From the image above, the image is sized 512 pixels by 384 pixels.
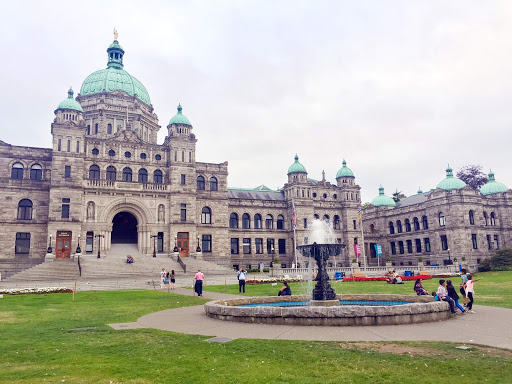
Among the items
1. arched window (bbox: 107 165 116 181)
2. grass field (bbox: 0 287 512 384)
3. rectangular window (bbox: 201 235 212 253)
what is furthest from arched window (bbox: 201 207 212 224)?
grass field (bbox: 0 287 512 384)

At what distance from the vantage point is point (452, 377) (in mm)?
7906

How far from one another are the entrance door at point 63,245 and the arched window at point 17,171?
33.6ft

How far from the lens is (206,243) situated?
193 feet

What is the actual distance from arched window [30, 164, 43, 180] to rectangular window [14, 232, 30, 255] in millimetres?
7520

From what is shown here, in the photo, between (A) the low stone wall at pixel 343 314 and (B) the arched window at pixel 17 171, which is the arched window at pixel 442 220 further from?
(B) the arched window at pixel 17 171

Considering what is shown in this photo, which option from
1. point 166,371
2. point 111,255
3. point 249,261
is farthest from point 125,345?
point 249,261

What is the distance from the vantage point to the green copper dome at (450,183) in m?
63.1

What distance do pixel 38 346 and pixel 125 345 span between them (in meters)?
2.49

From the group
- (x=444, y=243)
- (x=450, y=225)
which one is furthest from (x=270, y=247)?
(x=450, y=225)

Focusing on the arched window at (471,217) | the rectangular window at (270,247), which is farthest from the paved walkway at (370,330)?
the arched window at (471,217)

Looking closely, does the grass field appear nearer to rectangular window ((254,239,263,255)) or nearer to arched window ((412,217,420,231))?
rectangular window ((254,239,263,255))

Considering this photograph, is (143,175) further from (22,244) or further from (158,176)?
(22,244)

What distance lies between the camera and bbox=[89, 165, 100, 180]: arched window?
174ft

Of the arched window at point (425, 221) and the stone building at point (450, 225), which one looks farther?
the arched window at point (425, 221)
